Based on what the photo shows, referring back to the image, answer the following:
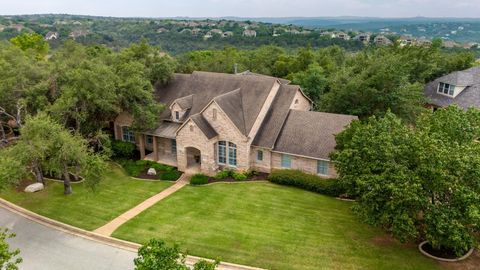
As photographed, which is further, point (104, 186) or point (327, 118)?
point (327, 118)

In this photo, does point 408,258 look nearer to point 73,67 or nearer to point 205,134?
point 205,134

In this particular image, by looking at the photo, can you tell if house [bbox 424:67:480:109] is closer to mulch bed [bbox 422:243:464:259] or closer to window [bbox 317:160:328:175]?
window [bbox 317:160:328:175]

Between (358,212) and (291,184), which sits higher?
(358,212)

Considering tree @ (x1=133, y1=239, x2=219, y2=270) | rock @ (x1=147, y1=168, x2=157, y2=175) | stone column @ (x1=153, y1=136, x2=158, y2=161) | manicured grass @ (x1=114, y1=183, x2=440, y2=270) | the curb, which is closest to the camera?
tree @ (x1=133, y1=239, x2=219, y2=270)

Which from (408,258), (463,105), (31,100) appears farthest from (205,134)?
(463,105)

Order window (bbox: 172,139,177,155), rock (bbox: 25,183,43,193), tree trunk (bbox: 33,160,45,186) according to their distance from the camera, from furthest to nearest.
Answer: window (bbox: 172,139,177,155) → rock (bbox: 25,183,43,193) → tree trunk (bbox: 33,160,45,186)

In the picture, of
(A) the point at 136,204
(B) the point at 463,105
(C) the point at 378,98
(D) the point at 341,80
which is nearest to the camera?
(A) the point at 136,204

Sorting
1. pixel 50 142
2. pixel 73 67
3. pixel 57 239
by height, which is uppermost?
pixel 73 67

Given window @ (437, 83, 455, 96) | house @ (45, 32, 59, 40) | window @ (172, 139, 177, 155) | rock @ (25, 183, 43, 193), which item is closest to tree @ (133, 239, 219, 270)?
rock @ (25, 183, 43, 193)
